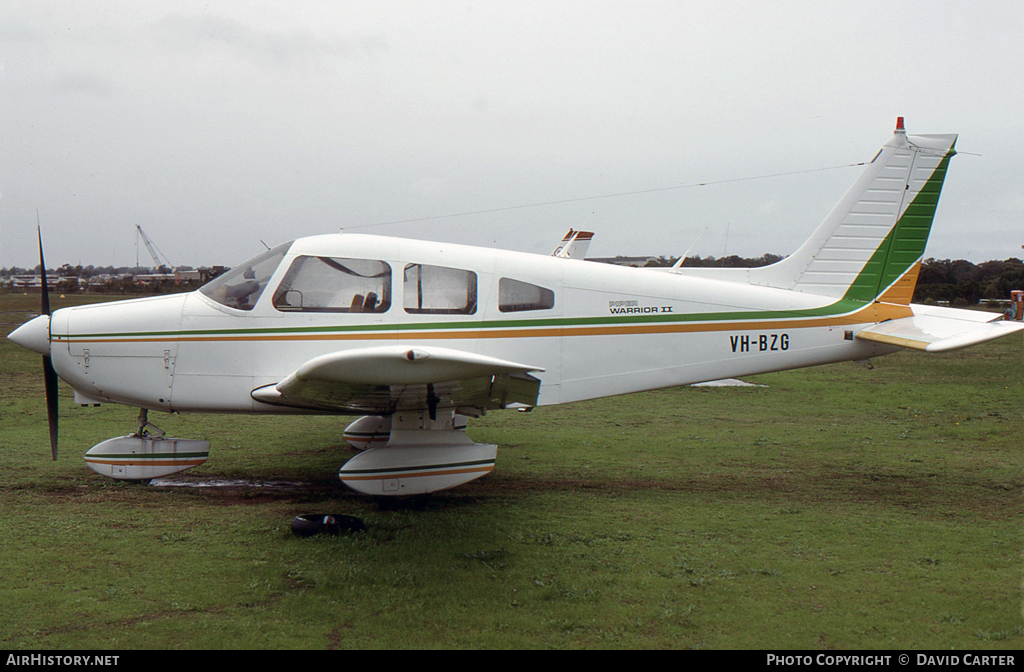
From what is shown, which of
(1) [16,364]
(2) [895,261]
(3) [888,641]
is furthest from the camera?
(1) [16,364]

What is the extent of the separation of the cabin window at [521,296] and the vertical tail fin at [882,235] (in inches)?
95.0

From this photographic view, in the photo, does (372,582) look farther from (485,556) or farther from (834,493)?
(834,493)

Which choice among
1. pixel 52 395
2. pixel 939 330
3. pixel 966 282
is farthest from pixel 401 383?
pixel 966 282

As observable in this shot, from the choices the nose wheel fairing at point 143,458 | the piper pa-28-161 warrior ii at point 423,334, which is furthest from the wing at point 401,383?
the nose wheel fairing at point 143,458

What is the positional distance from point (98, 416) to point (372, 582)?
7249 mm

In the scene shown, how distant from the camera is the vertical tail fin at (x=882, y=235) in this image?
274 inches

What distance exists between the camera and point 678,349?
6.48 m

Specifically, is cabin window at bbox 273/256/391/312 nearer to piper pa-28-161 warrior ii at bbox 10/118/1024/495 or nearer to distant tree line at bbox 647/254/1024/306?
piper pa-28-161 warrior ii at bbox 10/118/1024/495

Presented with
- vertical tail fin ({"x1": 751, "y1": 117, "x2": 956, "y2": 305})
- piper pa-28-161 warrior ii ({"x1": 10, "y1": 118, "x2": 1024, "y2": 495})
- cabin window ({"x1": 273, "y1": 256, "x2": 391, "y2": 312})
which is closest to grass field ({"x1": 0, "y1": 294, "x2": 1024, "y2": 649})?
piper pa-28-161 warrior ii ({"x1": 10, "y1": 118, "x2": 1024, "y2": 495})

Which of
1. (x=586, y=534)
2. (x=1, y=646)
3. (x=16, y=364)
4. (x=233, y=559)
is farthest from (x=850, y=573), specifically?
(x=16, y=364)

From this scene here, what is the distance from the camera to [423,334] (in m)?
6.00

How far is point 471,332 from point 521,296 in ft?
1.94

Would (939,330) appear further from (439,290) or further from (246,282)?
(246,282)

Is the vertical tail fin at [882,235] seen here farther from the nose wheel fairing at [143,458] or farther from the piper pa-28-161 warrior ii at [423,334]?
the nose wheel fairing at [143,458]
